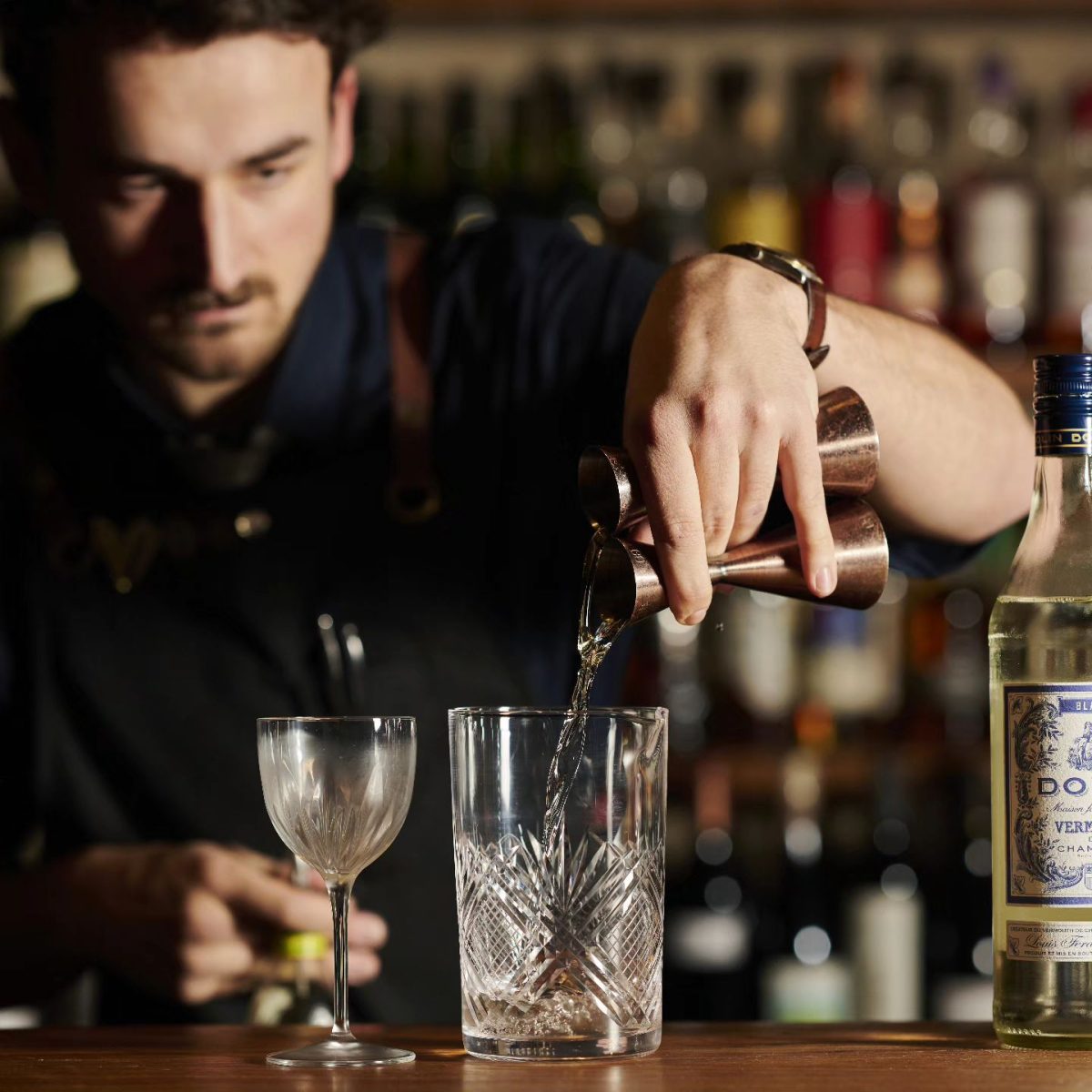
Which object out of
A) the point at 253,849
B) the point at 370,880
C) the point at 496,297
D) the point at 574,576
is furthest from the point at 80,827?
the point at 496,297

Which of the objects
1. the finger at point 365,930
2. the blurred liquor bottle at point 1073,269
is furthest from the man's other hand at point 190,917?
the blurred liquor bottle at point 1073,269

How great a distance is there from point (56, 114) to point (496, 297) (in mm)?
412

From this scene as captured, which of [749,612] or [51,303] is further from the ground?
[51,303]

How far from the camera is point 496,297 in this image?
151 centimetres

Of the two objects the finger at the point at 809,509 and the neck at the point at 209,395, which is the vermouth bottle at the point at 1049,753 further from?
the neck at the point at 209,395

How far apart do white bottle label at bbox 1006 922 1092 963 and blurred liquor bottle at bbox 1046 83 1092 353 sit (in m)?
1.55

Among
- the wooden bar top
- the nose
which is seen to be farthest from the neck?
the wooden bar top

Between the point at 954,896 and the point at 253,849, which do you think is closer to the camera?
the point at 253,849

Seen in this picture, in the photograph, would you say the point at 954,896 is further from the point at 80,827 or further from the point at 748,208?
the point at 80,827

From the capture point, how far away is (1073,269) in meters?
2.20

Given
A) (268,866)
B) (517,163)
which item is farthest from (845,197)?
(268,866)

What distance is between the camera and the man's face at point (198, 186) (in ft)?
4.43

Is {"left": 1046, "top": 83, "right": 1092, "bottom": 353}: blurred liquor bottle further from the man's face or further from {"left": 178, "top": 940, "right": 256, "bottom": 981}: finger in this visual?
{"left": 178, "top": 940, "right": 256, "bottom": 981}: finger

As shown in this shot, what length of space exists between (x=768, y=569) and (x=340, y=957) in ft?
0.95
